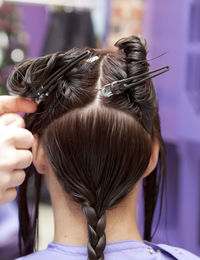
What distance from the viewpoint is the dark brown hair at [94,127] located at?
0.84 metres

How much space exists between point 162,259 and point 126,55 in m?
0.50

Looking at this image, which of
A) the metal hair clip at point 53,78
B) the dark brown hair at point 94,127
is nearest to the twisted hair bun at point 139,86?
the dark brown hair at point 94,127

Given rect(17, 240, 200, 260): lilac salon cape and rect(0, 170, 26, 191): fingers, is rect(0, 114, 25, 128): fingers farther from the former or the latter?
rect(17, 240, 200, 260): lilac salon cape

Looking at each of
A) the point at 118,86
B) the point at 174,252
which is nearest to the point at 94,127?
the point at 118,86

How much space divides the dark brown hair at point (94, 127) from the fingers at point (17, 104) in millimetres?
21

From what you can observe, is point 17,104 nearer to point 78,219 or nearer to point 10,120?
point 10,120

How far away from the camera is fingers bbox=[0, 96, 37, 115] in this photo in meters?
0.92

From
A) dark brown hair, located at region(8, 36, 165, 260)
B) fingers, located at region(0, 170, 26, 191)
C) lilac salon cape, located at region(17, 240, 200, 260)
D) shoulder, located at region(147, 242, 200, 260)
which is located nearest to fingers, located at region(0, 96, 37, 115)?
dark brown hair, located at region(8, 36, 165, 260)

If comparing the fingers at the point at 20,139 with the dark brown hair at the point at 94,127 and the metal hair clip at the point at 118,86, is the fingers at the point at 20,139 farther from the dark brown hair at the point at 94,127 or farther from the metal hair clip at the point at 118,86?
the metal hair clip at the point at 118,86

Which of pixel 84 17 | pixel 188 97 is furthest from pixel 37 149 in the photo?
pixel 84 17

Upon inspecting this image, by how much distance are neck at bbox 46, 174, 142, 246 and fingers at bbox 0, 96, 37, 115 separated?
21 centimetres

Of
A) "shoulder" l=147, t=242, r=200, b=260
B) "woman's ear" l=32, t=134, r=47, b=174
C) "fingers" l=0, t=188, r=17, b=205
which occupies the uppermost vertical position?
"woman's ear" l=32, t=134, r=47, b=174

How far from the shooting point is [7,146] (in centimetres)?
81

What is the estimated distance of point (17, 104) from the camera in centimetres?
92
